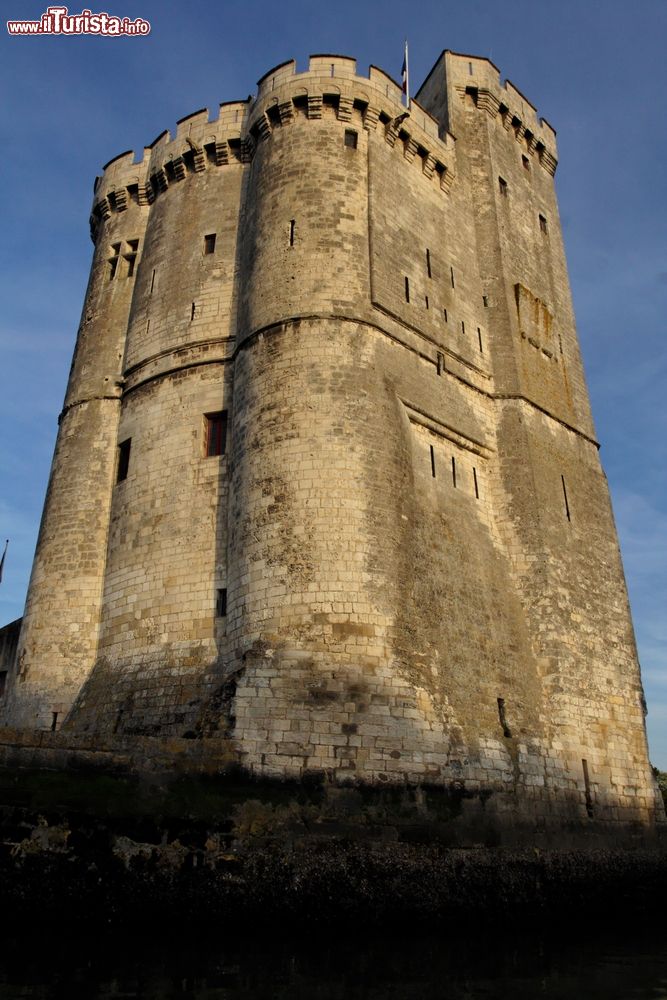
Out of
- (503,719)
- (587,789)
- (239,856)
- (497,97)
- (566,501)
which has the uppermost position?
(497,97)

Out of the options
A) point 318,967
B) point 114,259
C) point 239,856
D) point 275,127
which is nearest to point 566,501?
point 275,127

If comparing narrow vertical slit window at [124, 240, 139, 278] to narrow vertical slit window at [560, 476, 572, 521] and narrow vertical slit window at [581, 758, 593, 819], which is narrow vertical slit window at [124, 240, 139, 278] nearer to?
narrow vertical slit window at [560, 476, 572, 521]

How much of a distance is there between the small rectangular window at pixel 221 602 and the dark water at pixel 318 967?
5.18m

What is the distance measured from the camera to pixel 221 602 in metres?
13.0

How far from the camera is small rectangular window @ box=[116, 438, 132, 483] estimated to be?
15723mm

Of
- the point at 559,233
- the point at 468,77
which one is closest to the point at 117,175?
the point at 468,77

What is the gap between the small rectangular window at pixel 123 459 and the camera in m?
15.7

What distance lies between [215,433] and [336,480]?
3.59m

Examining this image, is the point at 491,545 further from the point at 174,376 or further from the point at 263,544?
the point at 174,376

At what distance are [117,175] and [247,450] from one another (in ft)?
31.9

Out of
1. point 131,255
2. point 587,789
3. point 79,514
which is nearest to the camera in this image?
point 587,789

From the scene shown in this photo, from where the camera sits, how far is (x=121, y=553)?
1462 cm

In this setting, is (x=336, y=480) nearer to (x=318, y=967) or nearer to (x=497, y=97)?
(x=318, y=967)

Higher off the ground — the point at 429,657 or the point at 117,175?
the point at 117,175
